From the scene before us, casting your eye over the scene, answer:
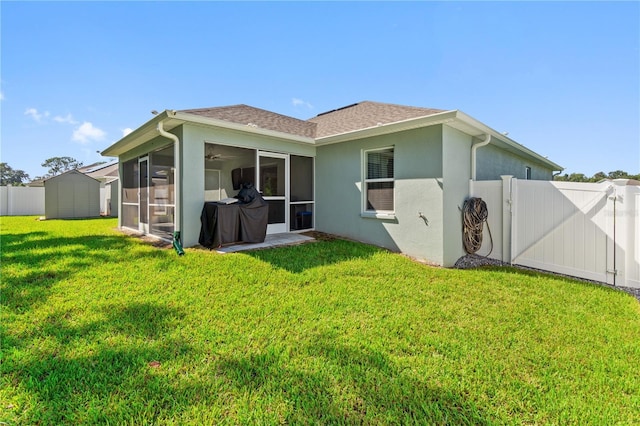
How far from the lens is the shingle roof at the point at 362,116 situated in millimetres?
6662

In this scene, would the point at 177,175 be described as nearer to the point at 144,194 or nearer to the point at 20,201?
the point at 144,194

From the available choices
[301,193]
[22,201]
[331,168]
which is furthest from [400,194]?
[22,201]

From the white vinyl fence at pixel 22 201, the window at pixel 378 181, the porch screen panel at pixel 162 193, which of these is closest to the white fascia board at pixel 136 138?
the porch screen panel at pixel 162 193

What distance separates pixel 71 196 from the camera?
1440 centimetres

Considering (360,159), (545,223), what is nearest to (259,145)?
(360,159)

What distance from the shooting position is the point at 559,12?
614cm

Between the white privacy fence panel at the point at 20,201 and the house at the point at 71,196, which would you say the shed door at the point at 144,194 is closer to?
the house at the point at 71,196

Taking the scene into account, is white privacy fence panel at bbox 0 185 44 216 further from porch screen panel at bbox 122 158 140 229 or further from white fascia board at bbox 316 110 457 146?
white fascia board at bbox 316 110 457 146

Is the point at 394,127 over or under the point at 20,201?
over

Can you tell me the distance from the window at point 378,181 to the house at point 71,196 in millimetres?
16144

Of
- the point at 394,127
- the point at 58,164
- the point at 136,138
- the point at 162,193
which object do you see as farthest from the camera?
the point at 58,164

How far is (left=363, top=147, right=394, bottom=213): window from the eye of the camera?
646 centimetres

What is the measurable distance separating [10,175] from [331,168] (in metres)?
81.7

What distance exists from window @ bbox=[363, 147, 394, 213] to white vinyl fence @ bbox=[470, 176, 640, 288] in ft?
6.31
